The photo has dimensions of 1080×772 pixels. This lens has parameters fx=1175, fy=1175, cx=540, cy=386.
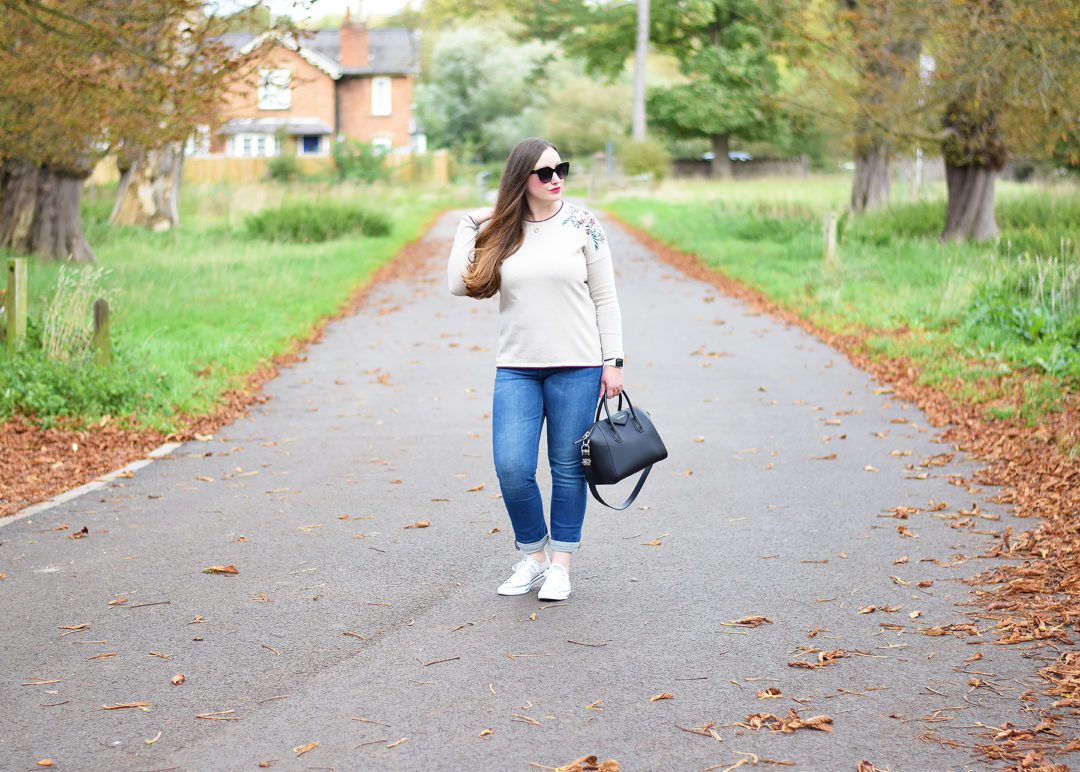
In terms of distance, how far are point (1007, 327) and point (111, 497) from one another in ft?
27.9

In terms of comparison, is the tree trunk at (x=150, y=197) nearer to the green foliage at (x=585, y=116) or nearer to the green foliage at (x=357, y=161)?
the green foliage at (x=357, y=161)

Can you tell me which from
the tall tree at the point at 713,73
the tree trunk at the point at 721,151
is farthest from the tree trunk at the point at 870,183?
the tree trunk at the point at 721,151

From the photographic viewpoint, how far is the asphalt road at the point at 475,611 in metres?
3.85

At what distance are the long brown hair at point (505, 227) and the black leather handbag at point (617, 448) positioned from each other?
761 millimetres

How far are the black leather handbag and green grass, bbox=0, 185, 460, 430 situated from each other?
194 inches

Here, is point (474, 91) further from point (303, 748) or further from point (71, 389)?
point (303, 748)

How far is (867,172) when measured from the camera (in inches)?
1127

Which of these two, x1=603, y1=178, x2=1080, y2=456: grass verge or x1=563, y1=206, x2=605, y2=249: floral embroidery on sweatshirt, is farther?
x1=603, y1=178, x2=1080, y2=456: grass verge

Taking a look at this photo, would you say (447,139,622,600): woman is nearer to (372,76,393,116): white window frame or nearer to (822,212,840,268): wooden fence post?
(822,212,840,268): wooden fence post

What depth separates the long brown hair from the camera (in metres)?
4.96

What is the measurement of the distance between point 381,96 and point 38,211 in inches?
1763

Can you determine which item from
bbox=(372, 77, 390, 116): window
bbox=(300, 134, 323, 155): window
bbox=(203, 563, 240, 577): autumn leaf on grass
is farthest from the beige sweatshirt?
bbox=(300, 134, 323, 155): window

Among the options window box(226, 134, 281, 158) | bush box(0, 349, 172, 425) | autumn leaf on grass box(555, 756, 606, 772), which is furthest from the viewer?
window box(226, 134, 281, 158)

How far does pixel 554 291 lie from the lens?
5.05 metres
